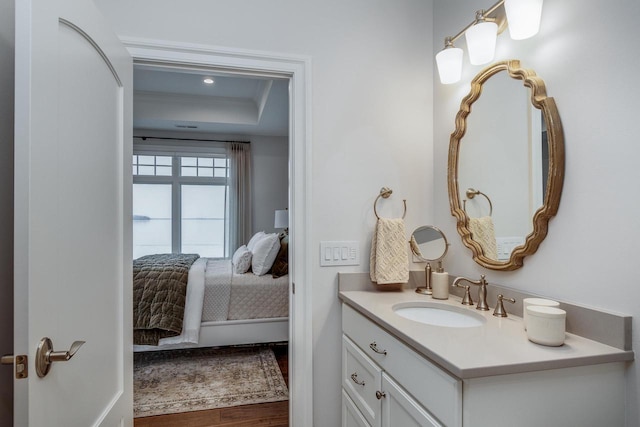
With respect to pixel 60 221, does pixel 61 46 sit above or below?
above

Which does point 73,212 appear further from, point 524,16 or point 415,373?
point 524,16

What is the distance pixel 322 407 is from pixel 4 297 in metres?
1.38

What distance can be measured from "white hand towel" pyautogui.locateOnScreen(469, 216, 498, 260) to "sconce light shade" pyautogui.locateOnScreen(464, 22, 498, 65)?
0.66 metres

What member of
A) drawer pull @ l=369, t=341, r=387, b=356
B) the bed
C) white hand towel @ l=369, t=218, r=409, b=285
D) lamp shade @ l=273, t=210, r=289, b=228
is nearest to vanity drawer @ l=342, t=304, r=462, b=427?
drawer pull @ l=369, t=341, r=387, b=356

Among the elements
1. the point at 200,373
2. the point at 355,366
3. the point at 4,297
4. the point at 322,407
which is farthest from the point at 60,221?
the point at 200,373

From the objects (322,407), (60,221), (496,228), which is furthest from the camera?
(322,407)

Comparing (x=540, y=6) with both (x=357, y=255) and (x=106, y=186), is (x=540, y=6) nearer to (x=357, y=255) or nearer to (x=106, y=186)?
(x=357, y=255)

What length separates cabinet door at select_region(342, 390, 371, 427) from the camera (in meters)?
1.43

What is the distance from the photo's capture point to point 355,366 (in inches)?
60.1

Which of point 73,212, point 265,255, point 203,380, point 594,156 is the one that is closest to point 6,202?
point 73,212

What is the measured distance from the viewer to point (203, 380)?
2682mm

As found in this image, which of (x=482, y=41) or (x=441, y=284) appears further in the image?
(x=441, y=284)

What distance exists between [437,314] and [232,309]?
7.09 ft

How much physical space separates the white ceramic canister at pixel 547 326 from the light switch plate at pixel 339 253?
0.88m
